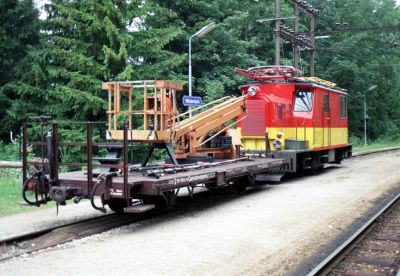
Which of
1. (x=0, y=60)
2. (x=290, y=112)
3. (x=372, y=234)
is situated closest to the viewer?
(x=372, y=234)

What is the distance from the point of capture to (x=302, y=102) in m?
16.6

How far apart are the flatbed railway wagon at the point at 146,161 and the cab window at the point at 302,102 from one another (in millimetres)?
2966

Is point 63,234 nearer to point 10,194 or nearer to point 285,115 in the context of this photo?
point 10,194

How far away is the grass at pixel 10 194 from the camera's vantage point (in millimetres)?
10890

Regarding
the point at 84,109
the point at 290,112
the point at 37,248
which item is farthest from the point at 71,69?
the point at 37,248

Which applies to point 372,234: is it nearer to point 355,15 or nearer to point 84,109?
point 84,109

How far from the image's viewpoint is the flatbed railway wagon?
8.58 metres

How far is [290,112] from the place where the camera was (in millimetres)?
16312

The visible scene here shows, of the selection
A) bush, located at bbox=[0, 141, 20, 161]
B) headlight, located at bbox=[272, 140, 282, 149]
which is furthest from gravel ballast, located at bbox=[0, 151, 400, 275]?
bush, located at bbox=[0, 141, 20, 161]

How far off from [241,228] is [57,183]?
331cm

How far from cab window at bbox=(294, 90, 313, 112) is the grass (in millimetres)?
8585

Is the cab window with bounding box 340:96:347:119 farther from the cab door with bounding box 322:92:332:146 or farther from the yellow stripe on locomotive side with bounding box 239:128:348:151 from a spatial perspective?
the yellow stripe on locomotive side with bounding box 239:128:348:151

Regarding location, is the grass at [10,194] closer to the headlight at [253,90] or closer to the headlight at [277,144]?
the headlight at [277,144]

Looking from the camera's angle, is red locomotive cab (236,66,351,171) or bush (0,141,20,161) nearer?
red locomotive cab (236,66,351,171)
